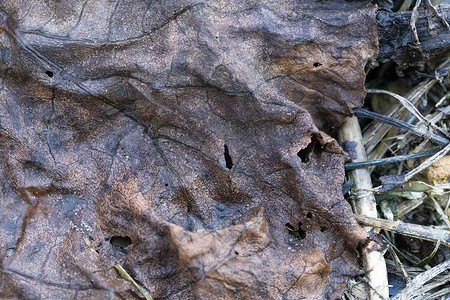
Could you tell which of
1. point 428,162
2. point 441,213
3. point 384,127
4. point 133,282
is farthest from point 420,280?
point 133,282

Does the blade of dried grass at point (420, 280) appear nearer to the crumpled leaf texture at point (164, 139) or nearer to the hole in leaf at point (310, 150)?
the crumpled leaf texture at point (164, 139)

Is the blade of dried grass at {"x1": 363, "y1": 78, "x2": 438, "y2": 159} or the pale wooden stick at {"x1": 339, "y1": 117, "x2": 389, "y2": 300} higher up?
the blade of dried grass at {"x1": 363, "y1": 78, "x2": 438, "y2": 159}

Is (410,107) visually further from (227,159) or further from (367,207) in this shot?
(227,159)

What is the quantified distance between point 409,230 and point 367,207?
25 centimetres

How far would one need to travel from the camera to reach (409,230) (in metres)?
2.56

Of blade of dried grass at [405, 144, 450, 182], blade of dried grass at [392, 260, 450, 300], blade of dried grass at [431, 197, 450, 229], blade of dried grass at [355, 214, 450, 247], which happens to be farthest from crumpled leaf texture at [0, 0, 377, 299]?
blade of dried grass at [431, 197, 450, 229]

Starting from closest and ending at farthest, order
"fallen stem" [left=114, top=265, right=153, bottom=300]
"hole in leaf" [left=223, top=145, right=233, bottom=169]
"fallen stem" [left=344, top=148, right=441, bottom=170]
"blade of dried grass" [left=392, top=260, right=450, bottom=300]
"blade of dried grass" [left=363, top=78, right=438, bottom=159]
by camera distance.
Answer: "fallen stem" [left=114, top=265, right=153, bottom=300]
"hole in leaf" [left=223, top=145, right=233, bottom=169]
"blade of dried grass" [left=392, top=260, right=450, bottom=300]
"fallen stem" [left=344, top=148, right=441, bottom=170]
"blade of dried grass" [left=363, top=78, right=438, bottom=159]

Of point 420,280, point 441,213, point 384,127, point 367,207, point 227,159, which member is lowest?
point 420,280

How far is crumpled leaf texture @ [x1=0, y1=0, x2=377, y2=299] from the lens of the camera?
7.34 feet

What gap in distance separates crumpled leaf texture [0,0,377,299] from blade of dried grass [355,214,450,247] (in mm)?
265

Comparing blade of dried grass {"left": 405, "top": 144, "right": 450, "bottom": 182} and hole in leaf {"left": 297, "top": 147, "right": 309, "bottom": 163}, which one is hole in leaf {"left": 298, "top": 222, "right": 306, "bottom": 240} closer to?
hole in leaf {"left": 297, "top": 147, "right": 309, "bottom": 163}

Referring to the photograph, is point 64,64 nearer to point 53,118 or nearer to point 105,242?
point 53,118

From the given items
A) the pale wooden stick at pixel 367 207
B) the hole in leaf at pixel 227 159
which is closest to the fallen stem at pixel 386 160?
the pale wooden stick at pixel 367 207

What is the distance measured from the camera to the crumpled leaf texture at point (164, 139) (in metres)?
2.24
